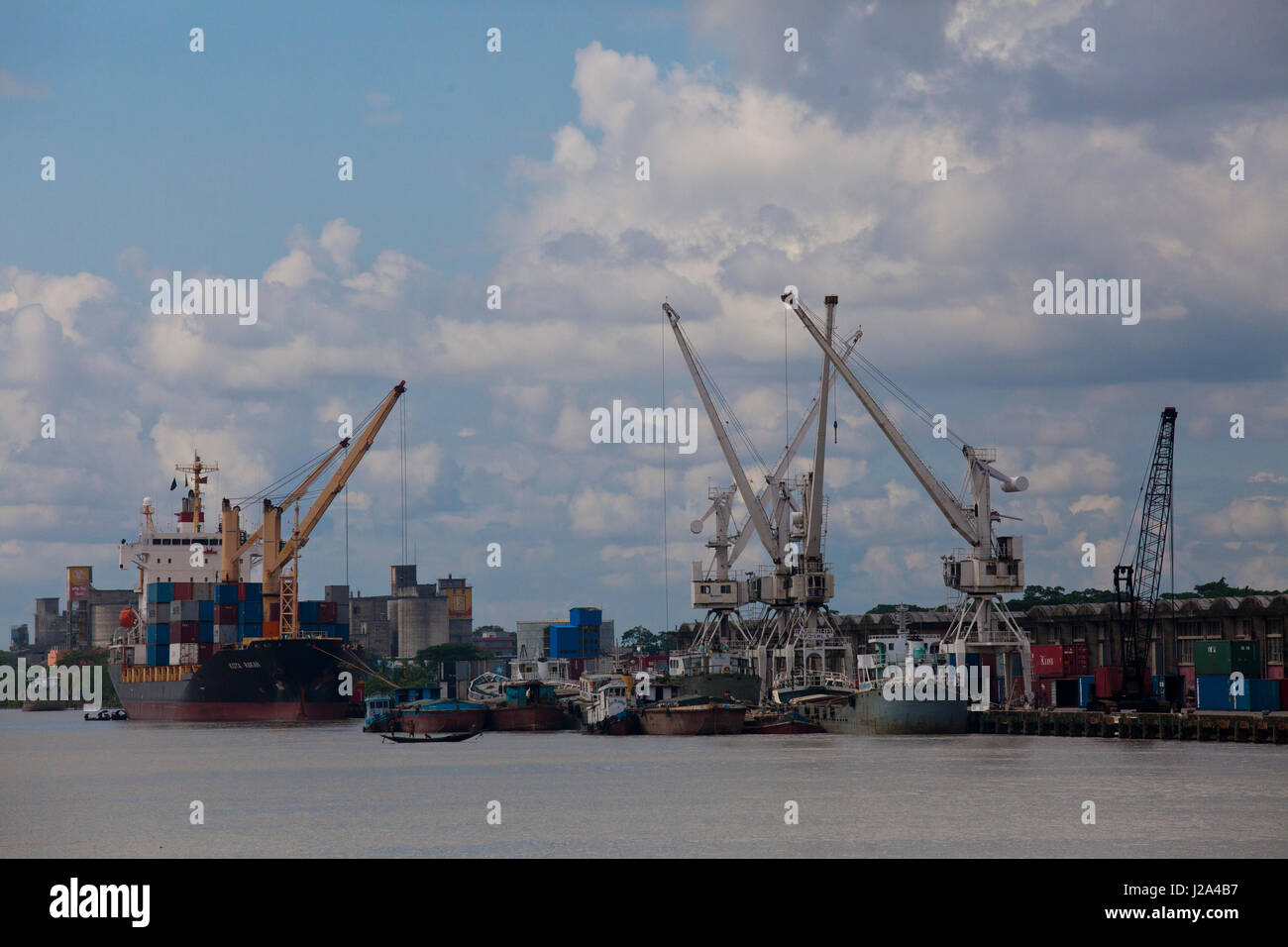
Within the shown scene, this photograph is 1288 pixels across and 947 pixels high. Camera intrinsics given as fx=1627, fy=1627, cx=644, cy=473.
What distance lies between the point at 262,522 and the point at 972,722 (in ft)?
236

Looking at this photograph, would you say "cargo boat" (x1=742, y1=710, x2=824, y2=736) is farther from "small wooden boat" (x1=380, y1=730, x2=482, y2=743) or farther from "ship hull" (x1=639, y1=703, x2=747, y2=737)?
"small wooden boat" (x1=380, y1=730, x2=482, y2=743)

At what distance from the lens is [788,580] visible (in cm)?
12650

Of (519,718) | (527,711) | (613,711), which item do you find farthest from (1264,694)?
(519,718)

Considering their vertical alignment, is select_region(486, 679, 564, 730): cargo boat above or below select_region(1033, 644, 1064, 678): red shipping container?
below

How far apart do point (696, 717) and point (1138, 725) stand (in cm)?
2881

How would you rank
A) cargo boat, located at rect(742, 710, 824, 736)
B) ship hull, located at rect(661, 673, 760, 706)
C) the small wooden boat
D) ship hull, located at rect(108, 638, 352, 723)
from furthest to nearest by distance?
ship hull, located at rect(108, 638, 352, 723)
ship hull, located at rect(661, 673, 760, 706)
the small wooden boat
cargo boat, located at rect(742, 710, 824, 736)

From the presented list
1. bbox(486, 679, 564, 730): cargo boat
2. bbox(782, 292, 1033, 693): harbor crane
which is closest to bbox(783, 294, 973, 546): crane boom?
bbox(782, 292, 1033, 693): harbor crane

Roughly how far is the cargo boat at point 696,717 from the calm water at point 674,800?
412 inches

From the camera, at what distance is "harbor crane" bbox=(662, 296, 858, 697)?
123375 millimetres

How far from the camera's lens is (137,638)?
167875mm

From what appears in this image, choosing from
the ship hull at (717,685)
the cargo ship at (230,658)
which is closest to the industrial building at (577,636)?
the cargo ship at (230,658)

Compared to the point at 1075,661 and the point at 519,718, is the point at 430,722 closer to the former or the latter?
the point at 519,718

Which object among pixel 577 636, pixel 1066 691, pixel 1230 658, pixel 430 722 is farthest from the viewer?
pixel 577 636

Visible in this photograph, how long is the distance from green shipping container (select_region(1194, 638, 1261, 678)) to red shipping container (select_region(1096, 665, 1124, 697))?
712 cm
